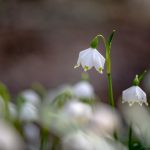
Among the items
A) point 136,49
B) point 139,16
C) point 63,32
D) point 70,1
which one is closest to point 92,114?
point 136,49

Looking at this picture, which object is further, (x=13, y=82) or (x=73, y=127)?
(x=13, y=82)

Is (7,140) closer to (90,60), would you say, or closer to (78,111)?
(90,60)

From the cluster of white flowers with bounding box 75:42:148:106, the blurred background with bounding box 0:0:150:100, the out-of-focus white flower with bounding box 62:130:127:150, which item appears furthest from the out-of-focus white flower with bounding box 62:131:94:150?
the blurred background with bounding box 0:0:150:100

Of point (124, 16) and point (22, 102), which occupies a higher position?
point (124, 16)

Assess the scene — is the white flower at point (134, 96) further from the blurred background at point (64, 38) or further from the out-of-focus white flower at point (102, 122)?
the blurred background at point (64, 38)

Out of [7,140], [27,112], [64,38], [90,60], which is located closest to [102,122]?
[27,112]

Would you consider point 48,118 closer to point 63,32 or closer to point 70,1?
point 63,32
